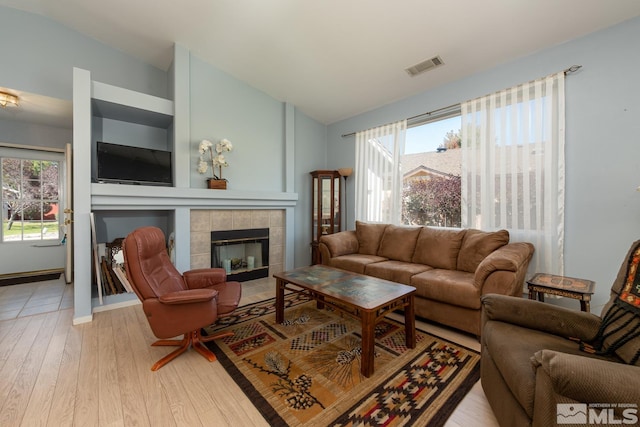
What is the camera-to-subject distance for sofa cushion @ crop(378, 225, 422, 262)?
3.39 meters

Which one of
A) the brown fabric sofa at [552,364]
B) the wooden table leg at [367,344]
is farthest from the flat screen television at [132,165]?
the brown fabric sofa at [552,364]

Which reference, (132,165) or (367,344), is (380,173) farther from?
(132,165)

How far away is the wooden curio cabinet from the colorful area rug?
6.70 feet

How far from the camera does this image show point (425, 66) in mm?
3023

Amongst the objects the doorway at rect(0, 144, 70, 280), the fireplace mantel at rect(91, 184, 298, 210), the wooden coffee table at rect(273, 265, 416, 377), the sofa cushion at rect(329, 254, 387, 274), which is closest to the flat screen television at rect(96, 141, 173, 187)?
the fireplace mantel at rect(91, 184, 298, 210)

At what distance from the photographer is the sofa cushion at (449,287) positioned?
223 centimetres

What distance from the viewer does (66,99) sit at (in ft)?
10.0

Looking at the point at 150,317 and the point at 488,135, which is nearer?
the point at 150,317

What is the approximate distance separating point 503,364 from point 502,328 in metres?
0.27

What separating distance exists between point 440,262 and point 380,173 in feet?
5.47

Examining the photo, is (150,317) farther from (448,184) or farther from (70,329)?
(448,184)

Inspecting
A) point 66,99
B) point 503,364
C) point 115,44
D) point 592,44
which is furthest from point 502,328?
point 115,44

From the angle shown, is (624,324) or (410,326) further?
(410,326)

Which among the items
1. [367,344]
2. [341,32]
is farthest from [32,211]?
[367,344]
